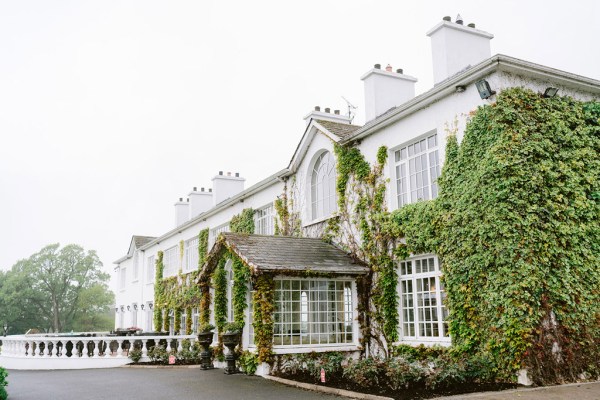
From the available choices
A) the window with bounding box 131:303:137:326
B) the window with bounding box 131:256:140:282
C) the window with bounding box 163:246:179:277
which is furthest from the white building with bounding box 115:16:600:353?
the window with bounding box 131:256:140:282

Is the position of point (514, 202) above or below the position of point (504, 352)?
above

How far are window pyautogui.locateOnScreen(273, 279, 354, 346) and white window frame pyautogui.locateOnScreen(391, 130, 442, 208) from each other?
9.94 feet

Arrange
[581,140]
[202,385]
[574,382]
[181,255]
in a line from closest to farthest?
[574,382]
[581,140]
[202,385]
[181,255]

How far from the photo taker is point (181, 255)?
29359 millimetres

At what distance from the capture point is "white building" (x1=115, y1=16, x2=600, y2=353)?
12.0 meters

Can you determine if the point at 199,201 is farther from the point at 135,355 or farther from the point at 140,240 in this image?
the point at 135,355

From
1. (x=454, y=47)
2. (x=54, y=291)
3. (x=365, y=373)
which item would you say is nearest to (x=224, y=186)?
(x=454, y=47)

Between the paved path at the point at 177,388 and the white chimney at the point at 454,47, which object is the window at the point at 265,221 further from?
the white chimney at the point at 454,47

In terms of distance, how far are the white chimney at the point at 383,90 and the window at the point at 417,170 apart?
2406 mm

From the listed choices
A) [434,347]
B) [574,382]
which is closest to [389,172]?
[434,347]

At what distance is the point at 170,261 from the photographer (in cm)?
3120

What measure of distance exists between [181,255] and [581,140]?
72.2ft

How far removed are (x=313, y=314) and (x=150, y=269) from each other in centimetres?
2229

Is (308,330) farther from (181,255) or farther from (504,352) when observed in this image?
(181,255)
